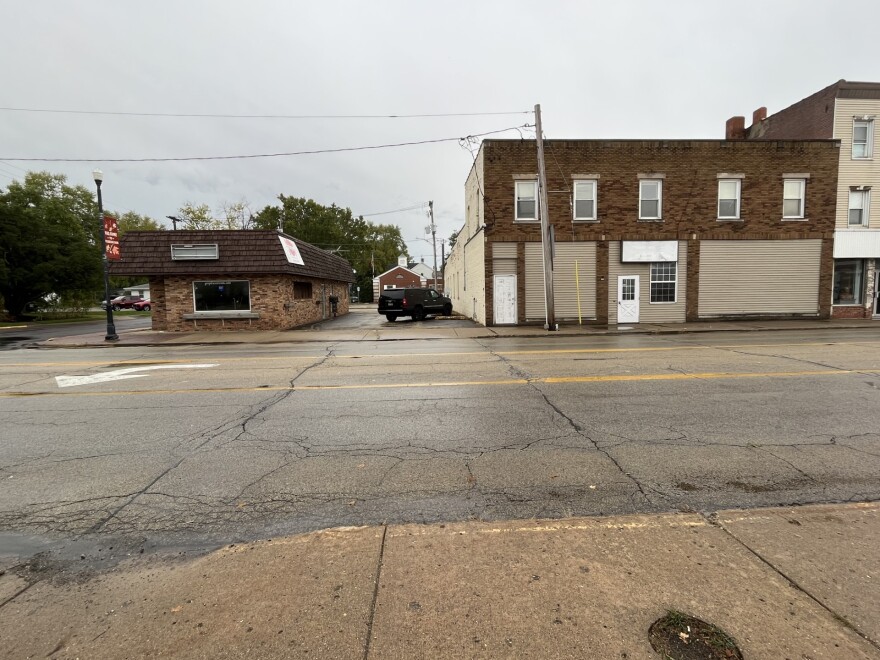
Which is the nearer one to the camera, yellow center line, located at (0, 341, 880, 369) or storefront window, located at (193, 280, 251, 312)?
yellow center line, located at (0, 341, 880, 369)

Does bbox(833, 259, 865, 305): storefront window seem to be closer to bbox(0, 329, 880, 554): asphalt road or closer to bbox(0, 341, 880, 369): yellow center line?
bbox(0, 341, 880, 369): yellow center line

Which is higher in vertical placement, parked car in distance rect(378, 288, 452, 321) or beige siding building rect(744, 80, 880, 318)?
beige siding building rect(744, 80, 880, 318)

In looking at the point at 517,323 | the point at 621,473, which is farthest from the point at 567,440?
the point at 517,323

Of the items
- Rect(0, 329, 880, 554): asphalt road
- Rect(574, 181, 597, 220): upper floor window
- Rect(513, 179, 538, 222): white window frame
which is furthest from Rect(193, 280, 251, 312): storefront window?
Rect(574, 181, 597, 220): upper floor window

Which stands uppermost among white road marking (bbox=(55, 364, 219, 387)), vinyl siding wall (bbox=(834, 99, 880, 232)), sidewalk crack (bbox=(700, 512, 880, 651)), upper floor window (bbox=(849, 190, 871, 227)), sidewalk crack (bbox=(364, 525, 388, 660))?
vinyl siding wall (bbox=(834, 99, 880, 232))

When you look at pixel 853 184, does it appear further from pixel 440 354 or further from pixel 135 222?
pixel 135 222

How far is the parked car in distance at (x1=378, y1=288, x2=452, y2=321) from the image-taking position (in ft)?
80.4

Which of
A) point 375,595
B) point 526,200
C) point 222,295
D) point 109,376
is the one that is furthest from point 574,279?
point 375,595

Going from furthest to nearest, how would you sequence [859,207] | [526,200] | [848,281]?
[848,281] → [859,207] → [526,200]

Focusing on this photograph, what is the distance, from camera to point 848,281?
20641mm

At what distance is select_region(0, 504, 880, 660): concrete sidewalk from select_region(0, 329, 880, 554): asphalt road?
1.16 feet

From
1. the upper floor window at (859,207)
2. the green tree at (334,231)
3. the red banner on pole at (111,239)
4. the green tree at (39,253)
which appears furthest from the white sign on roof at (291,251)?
the green tree at (334,231)

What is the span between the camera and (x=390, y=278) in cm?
7144

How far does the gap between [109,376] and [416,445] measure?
796 cm
